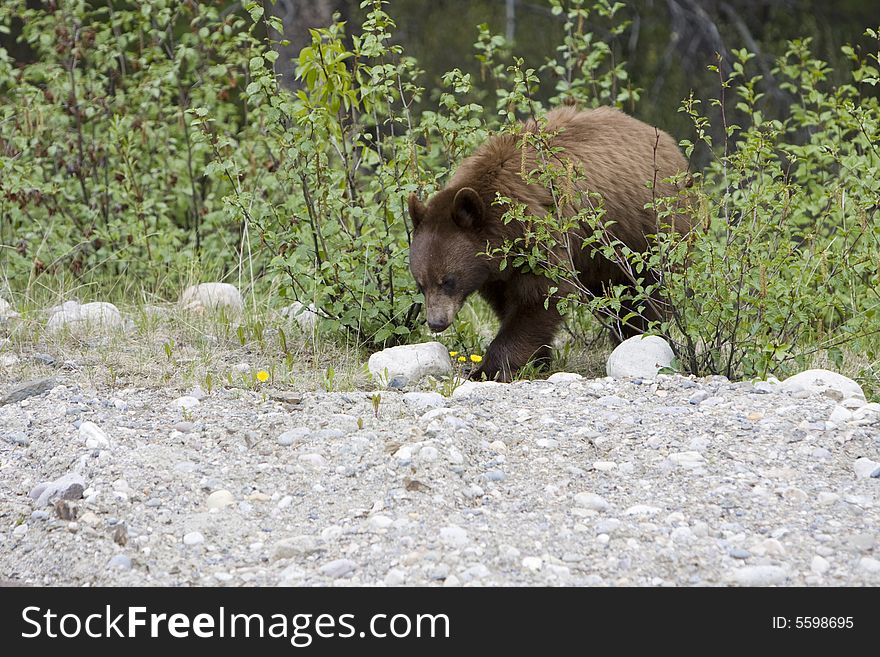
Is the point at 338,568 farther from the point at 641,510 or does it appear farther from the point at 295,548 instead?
the point at 641,510

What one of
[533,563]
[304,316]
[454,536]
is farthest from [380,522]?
[304,316]

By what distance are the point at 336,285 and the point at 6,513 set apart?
2.30 meters

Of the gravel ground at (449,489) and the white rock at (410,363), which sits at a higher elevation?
the gravel ground at (449,489)

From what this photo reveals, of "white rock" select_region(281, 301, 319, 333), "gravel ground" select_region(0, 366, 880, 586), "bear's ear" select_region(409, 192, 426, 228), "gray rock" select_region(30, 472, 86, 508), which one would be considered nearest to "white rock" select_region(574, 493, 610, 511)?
"gravel ground" select_region(0, 366, 880, 586)

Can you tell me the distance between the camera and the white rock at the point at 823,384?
14.4 ft

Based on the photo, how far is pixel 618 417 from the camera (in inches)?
161

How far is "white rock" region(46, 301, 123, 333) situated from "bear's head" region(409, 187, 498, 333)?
5.31 feet

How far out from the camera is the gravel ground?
3127 millimetres

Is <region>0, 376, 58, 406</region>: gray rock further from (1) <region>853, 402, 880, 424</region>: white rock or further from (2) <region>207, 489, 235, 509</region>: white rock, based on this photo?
(1) <region>853, 402, 880, 424</region>: white rock

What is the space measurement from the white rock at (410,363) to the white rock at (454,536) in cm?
174

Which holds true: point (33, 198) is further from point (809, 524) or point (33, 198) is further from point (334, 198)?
point (809, 524)

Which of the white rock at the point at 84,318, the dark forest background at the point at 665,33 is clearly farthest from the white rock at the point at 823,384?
the dark forest background at the point at 665,33

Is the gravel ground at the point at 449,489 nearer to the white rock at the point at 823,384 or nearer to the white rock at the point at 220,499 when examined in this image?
the white rock at the point at 220,499

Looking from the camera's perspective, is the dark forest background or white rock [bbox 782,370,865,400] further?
the dark forest background
